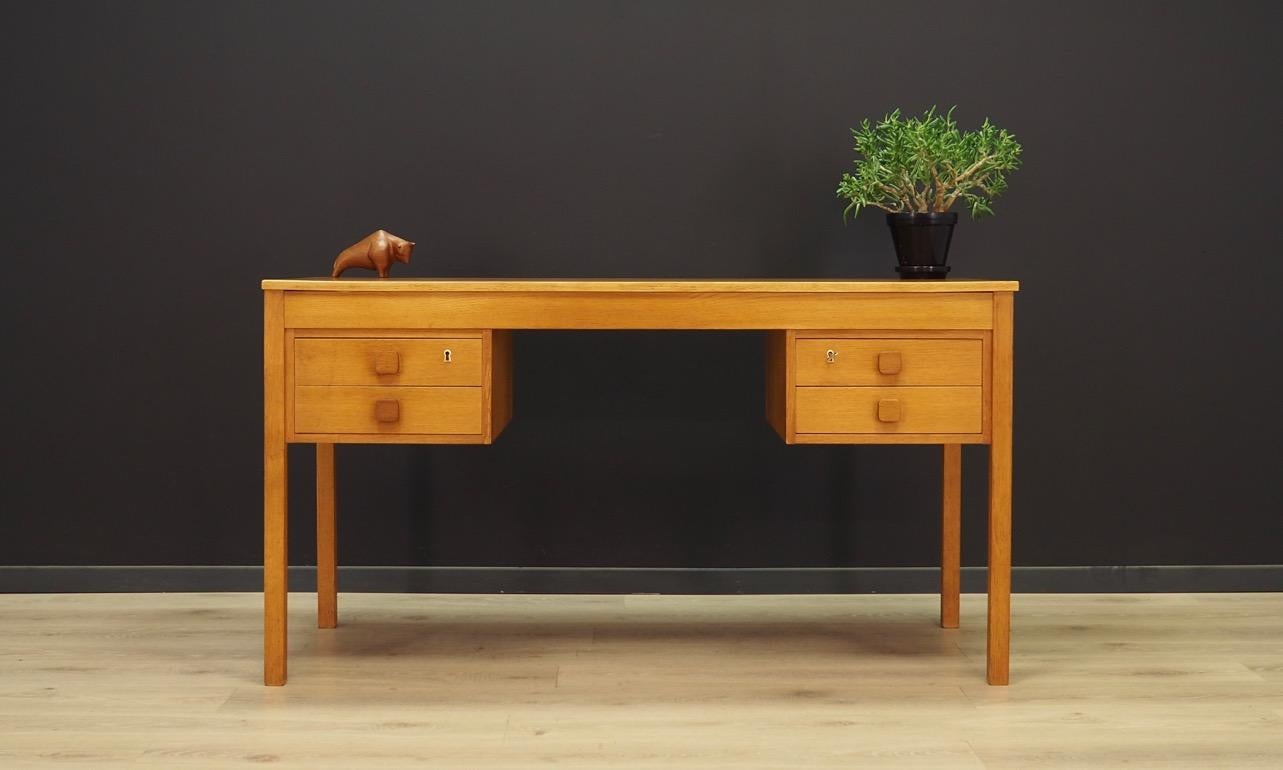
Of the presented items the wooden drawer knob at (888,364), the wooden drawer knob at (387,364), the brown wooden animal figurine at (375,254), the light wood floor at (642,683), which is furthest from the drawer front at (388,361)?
the wooden drawer knob at (888,364)

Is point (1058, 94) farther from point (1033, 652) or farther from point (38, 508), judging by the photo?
point (38, 508)

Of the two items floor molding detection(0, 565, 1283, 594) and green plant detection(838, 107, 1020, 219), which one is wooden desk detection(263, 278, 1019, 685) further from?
floor molding detection(0, 565, 1283, 594)

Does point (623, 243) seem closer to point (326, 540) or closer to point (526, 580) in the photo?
point (526, 580)

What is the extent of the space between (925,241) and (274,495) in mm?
1418

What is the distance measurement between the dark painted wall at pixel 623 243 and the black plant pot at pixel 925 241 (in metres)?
0.49

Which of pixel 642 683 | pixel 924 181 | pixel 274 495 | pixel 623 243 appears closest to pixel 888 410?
pixel 924 181

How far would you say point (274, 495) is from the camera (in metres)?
2.44

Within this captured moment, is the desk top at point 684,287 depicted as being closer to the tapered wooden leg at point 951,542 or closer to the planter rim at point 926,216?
the planter rim at point 926,216

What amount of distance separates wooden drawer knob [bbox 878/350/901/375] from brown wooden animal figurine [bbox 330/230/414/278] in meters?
1.01

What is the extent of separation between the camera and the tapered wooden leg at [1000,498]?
242 centimetres

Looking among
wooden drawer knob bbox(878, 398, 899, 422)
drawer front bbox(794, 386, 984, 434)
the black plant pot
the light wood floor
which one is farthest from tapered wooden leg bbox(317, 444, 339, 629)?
the black plant pot

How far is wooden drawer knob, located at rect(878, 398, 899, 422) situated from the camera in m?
2.43

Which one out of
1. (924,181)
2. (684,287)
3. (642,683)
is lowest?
(642,683)

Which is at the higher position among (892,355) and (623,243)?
(623,243)
